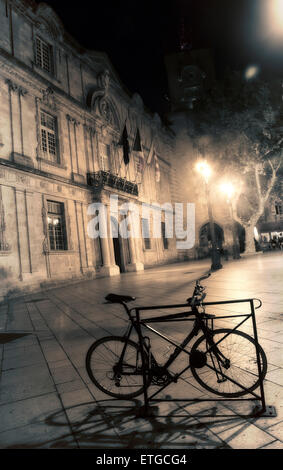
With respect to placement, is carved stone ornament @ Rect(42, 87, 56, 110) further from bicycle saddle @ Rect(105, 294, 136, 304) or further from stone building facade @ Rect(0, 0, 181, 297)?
bicycle saddle @ Rect(105, 294, 136, 304)

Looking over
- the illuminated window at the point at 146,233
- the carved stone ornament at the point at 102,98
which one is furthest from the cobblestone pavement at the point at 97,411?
the illuminated window at the point at 146,233

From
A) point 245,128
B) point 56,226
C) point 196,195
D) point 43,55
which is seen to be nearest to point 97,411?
point 56,226

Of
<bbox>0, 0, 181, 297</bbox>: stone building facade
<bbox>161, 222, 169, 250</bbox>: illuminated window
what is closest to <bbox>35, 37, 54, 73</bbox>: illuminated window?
<bbox>0, 0, 181, 297</bbox>: stone building facade

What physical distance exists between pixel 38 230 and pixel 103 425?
14744mm

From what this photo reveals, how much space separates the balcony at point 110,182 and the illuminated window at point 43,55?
277 inches

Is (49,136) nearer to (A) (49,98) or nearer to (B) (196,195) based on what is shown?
(A) (49,98)

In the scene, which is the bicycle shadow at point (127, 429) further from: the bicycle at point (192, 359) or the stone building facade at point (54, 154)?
the stone building facade at point (54, 154)

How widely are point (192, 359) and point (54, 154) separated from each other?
1824 cm

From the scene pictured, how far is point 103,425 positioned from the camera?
9.23ft

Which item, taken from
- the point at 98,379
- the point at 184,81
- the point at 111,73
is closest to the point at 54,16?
the point at 111,73

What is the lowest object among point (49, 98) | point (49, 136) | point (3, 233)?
point (3, 233)

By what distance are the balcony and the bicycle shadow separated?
1915 centimetres

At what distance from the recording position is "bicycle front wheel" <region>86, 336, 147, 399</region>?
3322 mm

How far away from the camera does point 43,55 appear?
1950 cm
